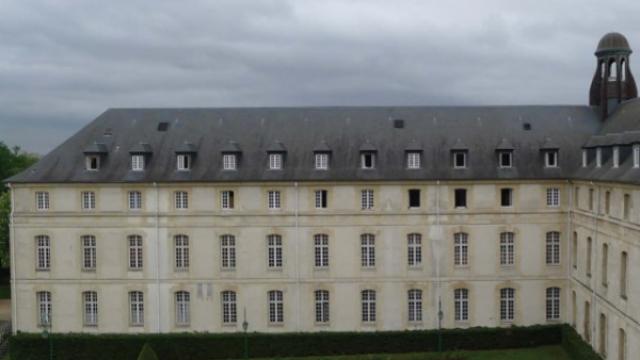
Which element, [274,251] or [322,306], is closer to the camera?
[274,251]

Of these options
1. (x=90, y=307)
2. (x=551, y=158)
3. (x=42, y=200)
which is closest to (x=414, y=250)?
(x=551, y=158)

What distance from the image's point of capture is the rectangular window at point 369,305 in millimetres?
41875

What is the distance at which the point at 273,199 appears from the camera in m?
41.3

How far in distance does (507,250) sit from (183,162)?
23029mm

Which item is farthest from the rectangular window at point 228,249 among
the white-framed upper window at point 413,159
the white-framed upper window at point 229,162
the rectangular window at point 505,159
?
the rectangular window at point 505,159

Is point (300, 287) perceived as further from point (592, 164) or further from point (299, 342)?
point (592, 164)

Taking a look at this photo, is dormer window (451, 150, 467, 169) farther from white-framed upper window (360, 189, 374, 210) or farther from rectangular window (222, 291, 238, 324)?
rectangular window (222, 291, 238, 324)

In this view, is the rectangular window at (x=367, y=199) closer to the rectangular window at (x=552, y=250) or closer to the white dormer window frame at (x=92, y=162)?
the rectangular window at (x=552, y=250)

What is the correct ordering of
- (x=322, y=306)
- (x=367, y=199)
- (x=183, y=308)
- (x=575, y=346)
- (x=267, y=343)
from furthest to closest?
1. (x=183, y=308)
2. (x=322, y=306)
3. (x=367, y=199)
4. (x=267, y=343)
5. (x=575, y=346)

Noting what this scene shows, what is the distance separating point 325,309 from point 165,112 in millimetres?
18906

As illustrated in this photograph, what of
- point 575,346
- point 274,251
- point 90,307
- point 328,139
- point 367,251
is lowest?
point 575,346

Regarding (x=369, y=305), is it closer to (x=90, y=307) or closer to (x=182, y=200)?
(x=182, y=200)

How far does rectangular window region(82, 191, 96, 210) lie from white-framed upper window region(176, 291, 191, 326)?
8.35m

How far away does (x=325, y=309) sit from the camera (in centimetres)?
4197
